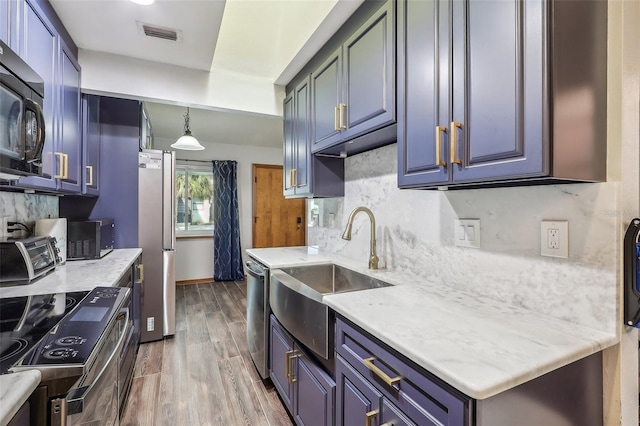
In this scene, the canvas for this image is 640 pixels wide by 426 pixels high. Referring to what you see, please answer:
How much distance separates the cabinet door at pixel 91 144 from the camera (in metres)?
2.38

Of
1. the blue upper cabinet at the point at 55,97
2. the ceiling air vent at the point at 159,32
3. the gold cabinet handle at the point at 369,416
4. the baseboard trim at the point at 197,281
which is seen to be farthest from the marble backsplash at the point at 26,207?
the baseboard trim at the point at 197,281

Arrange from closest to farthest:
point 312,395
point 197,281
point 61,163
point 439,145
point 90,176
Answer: point 439,145, point 312,395, point 61,163, point 90,176, point 197,281

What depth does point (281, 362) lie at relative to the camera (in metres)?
1.85

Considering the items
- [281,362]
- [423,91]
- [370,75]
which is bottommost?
[281,362]

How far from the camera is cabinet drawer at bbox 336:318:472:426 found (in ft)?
2.34

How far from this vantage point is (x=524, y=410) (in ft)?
2.44

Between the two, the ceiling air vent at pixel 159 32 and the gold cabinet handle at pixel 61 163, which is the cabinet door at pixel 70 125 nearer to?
the gold cabinet handle at pixel 61 163

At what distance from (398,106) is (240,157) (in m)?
4.37

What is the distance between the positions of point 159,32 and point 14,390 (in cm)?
208

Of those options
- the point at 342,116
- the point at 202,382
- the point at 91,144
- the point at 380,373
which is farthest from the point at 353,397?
the point at 91,144

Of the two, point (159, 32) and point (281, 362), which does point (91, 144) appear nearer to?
point (159, 32)

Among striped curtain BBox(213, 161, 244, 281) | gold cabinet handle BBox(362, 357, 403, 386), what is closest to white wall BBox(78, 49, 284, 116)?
gold cabinet handle BBox(362, 357, 403, 386)

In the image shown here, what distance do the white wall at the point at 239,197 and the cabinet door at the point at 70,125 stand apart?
2725mm

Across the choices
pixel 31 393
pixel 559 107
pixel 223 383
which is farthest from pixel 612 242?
pixel 223 383
